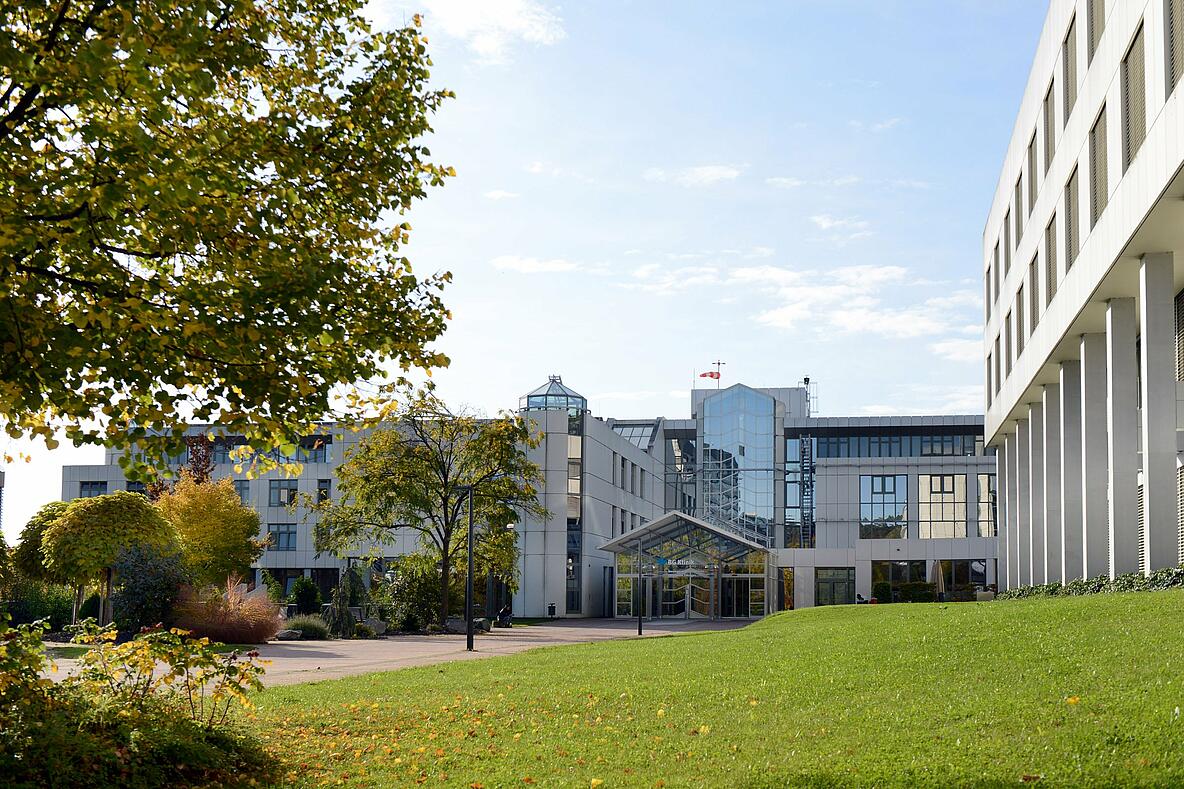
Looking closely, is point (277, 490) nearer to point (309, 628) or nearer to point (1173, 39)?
point (309, 628)

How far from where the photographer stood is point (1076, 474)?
117 feet

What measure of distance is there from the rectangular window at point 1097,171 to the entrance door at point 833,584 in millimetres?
43958

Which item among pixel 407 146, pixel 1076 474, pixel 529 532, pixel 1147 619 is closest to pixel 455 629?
pixel 529 532

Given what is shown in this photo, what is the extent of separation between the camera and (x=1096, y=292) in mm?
28609

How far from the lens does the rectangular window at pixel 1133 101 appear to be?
24.2 m

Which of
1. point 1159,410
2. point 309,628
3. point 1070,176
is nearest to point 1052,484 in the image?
point 1070,176

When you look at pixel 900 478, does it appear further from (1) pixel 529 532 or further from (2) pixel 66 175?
(2) pixel 66 175

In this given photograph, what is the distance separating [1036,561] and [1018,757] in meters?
36.7

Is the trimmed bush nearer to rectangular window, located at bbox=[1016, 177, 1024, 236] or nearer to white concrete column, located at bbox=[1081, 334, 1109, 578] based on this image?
white concrete column, located at bbox=[1081, 334, 1109, 578]

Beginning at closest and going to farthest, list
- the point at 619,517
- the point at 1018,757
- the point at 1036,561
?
the point at 1018,757
the point at 1036,561
the point at 619,517

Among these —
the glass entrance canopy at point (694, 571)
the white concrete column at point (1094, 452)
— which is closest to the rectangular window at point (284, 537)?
the glass entrance canopy at point (694, 571)

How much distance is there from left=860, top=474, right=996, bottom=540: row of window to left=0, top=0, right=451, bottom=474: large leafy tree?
7308cm

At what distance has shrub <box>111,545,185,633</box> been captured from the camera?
121ft

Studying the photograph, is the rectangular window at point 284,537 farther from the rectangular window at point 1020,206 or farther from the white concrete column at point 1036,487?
the rectangular window at point 1020,206
